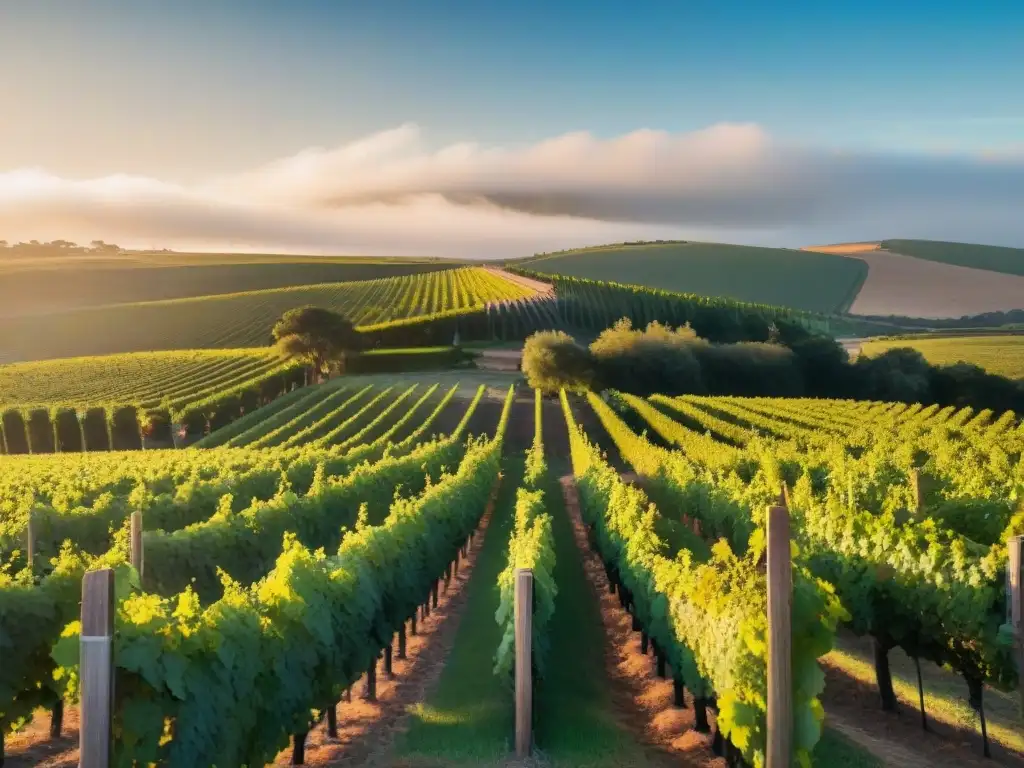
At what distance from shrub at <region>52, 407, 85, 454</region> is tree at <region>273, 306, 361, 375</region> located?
17.1 meters

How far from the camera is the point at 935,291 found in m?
116

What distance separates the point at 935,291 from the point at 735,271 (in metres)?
28.0

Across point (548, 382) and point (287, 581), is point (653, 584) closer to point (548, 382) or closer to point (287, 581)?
point (287, 581)

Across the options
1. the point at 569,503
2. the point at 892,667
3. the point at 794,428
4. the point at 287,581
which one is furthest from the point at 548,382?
the point at 287,581

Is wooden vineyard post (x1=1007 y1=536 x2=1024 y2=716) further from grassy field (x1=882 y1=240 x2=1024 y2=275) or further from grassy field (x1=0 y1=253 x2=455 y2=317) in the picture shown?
grassy field (x1=882 y1=240 x2=1024 y2=275)

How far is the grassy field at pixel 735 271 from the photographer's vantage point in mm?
123625

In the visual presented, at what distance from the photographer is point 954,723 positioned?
404 inches

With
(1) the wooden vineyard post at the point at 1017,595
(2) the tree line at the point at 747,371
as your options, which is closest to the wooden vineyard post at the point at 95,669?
(1) the wooden vineyard post at the point at 1017,595

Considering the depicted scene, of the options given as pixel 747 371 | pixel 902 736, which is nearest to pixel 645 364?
pixel 747 371

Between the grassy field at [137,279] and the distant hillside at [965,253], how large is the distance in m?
75.8

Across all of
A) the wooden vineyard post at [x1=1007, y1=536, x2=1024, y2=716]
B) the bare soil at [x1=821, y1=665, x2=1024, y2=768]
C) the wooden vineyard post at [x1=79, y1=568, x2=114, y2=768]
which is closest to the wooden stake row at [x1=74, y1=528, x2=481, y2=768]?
the wooden vineyard post at [x1=79, y1=568, x2=114, y2=768]

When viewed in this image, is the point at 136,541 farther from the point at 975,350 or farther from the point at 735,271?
the point at 735,271

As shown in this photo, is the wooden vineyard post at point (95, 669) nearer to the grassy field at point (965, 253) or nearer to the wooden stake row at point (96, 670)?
the wooden stake row at point (96, 670)

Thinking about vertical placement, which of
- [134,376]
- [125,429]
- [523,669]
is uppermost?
[523,669]
